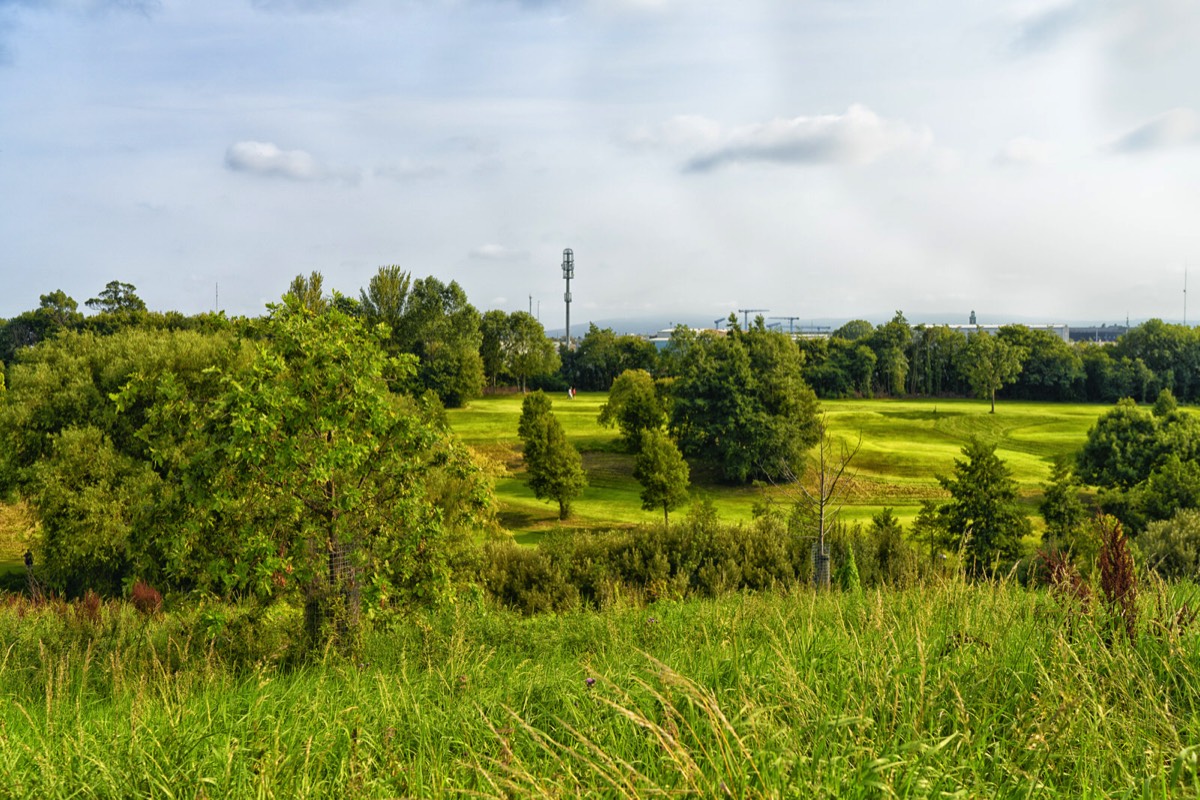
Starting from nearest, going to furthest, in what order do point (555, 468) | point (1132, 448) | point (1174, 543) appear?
point (1174, 543) → point (555, 468) → point (1132, 448)

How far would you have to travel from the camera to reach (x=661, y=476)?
34344 mm

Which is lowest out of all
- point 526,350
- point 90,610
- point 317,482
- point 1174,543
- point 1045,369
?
point 1174,543

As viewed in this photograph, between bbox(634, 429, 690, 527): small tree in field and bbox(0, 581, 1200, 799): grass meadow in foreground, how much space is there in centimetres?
2888

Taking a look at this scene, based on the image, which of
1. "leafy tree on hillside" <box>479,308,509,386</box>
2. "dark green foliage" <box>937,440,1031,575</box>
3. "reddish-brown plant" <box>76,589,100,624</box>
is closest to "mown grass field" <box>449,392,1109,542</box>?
"dark green foliage" <box>937,440,1031,575</box>

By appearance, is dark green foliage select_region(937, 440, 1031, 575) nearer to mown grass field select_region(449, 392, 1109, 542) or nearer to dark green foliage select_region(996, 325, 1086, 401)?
mown grass field select_region(449, 392, 1109, 542)

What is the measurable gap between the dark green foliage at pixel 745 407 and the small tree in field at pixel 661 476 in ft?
27.0

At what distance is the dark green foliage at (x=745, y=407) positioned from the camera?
1725 inches

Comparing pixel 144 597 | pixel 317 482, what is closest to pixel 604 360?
pixel 144 597

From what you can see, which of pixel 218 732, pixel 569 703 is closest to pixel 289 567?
pixel 218 732

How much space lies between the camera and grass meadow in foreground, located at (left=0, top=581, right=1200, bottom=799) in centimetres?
273

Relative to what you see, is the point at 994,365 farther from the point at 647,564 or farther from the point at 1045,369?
the point at 647,564

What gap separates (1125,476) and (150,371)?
127 ft

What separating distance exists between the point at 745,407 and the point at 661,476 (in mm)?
12254

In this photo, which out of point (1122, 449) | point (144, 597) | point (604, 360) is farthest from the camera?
point (604, 360)
